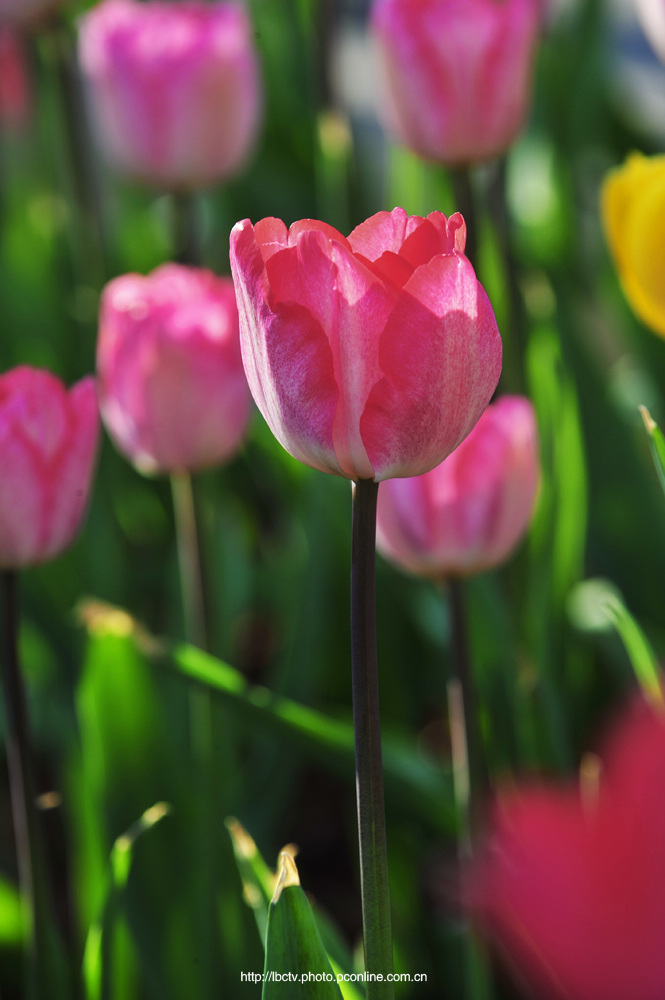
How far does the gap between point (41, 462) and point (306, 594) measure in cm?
33

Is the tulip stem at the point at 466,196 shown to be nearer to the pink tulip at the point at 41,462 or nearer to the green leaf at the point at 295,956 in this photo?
the pink tulip at the point at 41,462

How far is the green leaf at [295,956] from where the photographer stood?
1.22 feet

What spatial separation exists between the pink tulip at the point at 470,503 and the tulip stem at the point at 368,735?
18 cm

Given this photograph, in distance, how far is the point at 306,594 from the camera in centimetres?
79

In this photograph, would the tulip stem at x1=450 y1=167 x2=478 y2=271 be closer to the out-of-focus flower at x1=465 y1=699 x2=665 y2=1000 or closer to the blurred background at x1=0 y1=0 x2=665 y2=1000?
the blurred background at x1=0 y1=0 x2=665 y2=1000

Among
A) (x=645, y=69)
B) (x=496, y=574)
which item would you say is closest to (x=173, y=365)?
(x=496, y=574)

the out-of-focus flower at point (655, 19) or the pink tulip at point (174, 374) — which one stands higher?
the out-of-focus flower at point (655, 19)

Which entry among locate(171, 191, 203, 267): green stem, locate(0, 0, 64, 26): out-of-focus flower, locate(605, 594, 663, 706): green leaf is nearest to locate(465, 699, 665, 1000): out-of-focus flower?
locate(605, 594, 663, 706): green leaf

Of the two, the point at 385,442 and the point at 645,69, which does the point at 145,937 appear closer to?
the point at 385,442

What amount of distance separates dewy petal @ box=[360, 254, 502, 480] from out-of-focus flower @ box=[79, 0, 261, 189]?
65 cm

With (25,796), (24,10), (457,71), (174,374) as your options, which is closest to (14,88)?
(24,10)

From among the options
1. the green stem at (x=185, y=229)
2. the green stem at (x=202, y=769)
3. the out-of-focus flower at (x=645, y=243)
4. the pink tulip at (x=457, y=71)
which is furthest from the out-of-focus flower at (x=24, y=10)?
the out-of-focus flower at (x=645, y=243)

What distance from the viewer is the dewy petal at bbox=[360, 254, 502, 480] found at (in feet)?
1.01

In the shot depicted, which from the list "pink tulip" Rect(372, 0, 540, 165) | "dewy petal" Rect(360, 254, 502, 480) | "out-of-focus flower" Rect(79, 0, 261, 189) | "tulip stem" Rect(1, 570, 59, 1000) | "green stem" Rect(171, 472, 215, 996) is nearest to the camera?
"dewy petal" Rect(360, 254, 502, 480)
